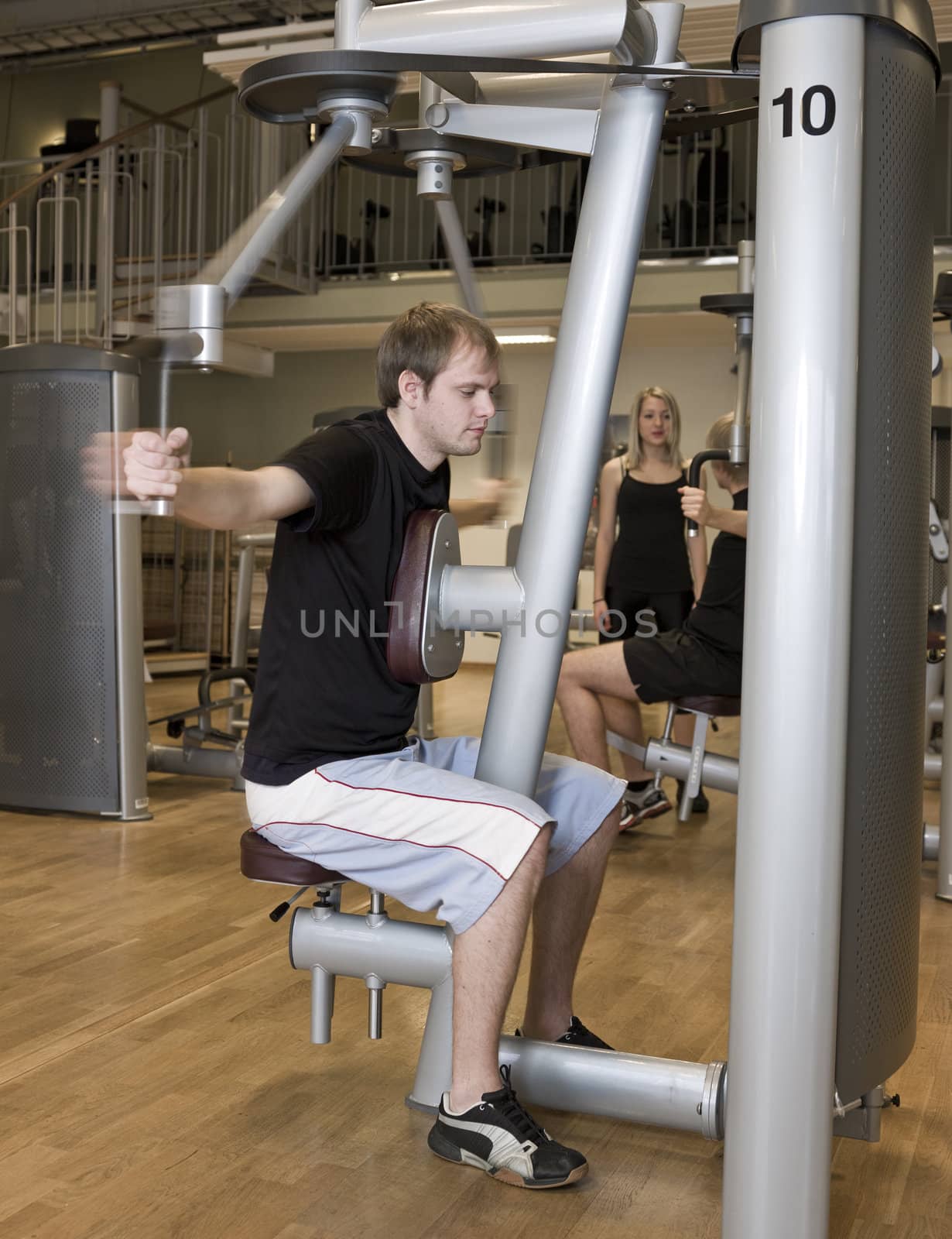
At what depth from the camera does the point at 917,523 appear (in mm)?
1670

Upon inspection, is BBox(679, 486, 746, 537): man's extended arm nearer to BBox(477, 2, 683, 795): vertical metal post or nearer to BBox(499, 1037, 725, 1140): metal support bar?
BBox(477, 2, 683, 795): vertical metal post

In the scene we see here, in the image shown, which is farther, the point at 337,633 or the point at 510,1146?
the point at 337,633

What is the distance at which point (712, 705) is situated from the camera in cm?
395

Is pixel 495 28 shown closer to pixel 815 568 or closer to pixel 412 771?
pixel 815 568

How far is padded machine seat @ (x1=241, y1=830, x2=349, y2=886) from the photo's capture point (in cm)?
201

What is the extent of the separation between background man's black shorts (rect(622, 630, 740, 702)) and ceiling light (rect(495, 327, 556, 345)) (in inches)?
219

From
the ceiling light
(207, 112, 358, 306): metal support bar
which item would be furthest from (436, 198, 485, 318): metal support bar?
the ceiling light

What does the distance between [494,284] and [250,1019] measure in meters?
7.18

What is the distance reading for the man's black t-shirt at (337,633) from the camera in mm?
2025

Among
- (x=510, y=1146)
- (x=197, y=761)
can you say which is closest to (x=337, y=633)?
(x=510, y=1146)

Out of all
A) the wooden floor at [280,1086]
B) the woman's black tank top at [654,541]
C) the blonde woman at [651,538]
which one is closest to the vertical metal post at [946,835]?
the wooden floor at [280,1086]

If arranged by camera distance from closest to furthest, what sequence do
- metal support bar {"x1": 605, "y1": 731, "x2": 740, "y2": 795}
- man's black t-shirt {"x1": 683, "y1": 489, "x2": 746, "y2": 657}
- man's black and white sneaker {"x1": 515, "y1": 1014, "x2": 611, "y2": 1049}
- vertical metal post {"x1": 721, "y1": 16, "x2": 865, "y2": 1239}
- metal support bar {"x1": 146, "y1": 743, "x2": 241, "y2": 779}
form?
vertical metal post {"x1": 721, "y1": 16, "x2": 865, "y2": 1239}, man's black and white sneaker {"x1": 515, "y1": 1014, "x2": 611, "y2": 1049}, man's black t-shirt {"x1": 683, "y1": 489, "x2": 746, "y2": 657}, metal support bar {"x1": 605, "y1": 731, "x2": 740, "y2": 795}, metal support bar {"x1": 146, "y1": 743, "x2": 241, "y2": 779}

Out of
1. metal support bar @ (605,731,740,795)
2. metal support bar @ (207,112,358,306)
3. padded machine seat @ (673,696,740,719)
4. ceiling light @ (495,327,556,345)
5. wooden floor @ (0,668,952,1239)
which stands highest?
ceiling light @ (495,327,556,345)

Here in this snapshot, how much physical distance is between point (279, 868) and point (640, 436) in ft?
10.6
